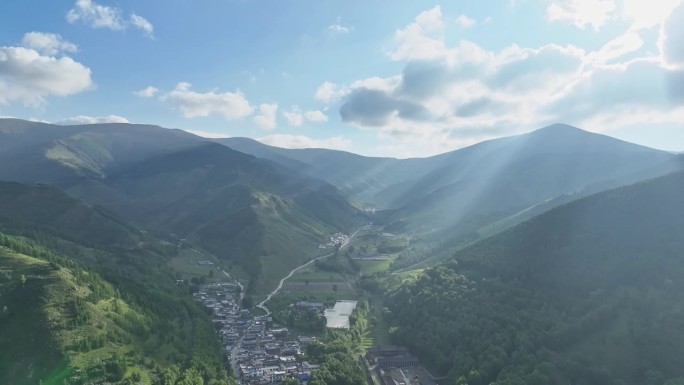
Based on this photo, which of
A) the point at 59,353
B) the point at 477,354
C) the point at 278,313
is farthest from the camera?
the point at 278,313

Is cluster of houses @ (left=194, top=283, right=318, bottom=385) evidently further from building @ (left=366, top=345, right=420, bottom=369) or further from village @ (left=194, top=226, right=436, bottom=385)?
building @ (left=366, top=345, right=420, bottom=369)

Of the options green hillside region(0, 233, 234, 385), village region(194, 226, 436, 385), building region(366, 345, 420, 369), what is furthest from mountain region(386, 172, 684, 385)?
green hillside region(0, 233, 234, 385)

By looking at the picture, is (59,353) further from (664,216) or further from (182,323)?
(664,216)

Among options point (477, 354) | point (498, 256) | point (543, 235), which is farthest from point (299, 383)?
point (543, 235)

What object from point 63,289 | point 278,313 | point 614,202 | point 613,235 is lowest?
point 278,313

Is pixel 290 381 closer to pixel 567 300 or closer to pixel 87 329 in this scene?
pixel 87 329

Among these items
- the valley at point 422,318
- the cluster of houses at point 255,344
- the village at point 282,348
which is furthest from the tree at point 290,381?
the cluster of houses at point 255,344

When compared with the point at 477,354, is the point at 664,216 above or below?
above
